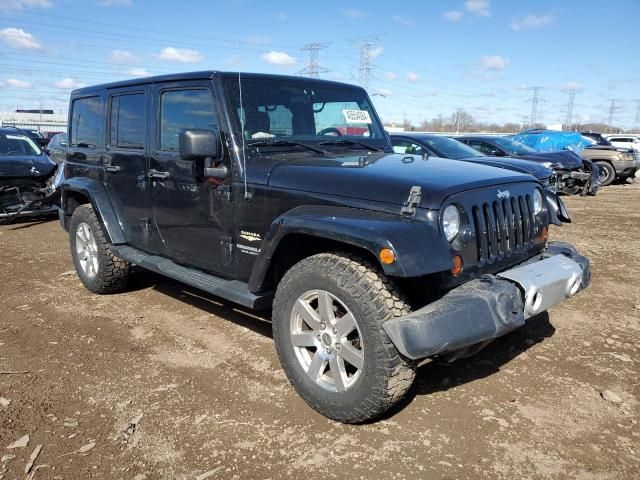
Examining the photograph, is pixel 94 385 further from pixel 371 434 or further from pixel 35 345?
pixel 371 434

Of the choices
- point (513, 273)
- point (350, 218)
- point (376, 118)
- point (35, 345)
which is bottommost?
point (35, 345)

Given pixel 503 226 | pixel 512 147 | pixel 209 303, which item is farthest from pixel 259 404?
pixel 512 147

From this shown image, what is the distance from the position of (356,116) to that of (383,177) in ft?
5.19

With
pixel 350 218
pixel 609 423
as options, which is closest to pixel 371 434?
pixel 350 218

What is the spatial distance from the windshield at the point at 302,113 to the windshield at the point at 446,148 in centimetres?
511

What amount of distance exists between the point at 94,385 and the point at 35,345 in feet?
3.15

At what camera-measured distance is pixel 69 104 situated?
221 inches

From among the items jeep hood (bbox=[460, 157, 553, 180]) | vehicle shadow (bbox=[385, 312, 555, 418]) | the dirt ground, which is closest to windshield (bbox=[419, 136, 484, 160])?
jeep hood (bbox=[460, 157, 553, 180])

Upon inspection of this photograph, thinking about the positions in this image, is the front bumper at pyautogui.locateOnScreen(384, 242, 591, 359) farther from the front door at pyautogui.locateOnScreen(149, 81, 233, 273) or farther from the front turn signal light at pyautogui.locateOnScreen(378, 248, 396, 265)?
the front door at pyautogui.locateOnScreen(149, 81, 233, 273)

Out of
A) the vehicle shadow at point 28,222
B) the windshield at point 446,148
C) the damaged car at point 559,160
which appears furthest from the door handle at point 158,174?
the damaged car at point 559,160

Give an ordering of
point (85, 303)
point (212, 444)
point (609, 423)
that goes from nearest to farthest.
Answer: point (212, 444), point (609, 423), point (85, 303)

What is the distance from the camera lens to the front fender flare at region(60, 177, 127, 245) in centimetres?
471

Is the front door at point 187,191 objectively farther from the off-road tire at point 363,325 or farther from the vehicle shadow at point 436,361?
the off-road tire at point 363,325

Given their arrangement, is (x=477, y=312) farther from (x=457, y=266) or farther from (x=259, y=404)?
(x=259, y=404)
